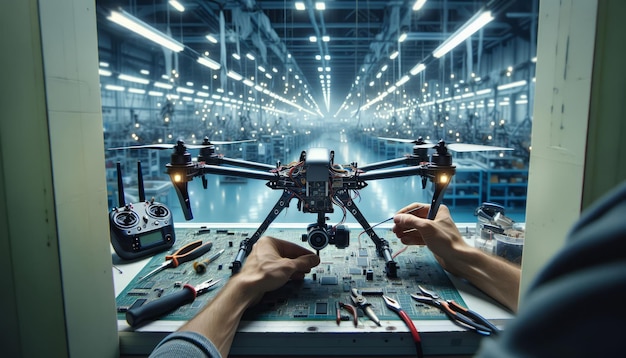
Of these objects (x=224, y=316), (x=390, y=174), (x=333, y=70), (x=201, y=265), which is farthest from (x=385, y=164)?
(x=333, y=70)

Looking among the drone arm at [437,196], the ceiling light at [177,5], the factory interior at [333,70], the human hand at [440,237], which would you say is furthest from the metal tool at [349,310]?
the ceiling light at [177,5]

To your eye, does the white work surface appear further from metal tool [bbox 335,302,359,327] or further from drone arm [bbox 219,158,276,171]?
drone arm [bbox 219,158,276,171]

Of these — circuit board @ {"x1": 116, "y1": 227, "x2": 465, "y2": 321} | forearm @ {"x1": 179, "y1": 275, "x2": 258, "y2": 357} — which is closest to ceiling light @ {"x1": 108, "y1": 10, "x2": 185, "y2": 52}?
circuit board @ {"x1": 116, "y1": 227, "x2": 465, "y2": 321}

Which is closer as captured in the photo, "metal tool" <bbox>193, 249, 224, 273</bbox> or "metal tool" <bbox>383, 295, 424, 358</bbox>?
"metal tool" <bbox>383, 295, 424, 358</bbox>

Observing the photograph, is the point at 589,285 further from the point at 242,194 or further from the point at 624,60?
the point at 242,194

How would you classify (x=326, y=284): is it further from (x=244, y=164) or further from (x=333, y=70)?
(x=333, y=70)

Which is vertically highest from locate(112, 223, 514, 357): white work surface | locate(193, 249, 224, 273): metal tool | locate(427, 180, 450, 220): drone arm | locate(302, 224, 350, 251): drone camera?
locate(427, 180, 450, 220): drone arm
